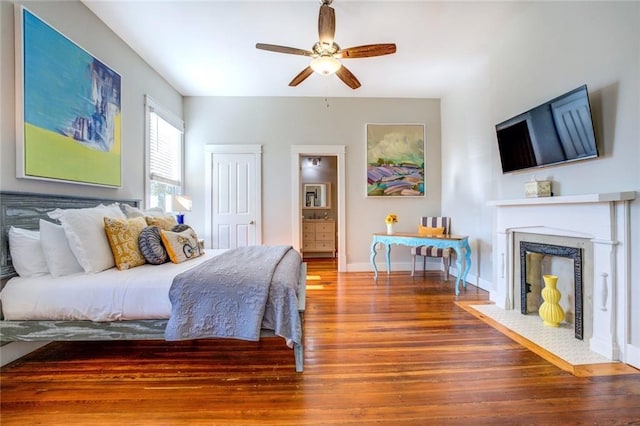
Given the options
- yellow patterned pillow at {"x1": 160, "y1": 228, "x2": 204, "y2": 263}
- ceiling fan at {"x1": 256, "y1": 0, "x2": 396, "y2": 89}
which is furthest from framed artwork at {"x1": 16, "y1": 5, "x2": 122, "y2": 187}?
ceiling fan at {"x1": 256, "y1": 0, "x2": 396, "y2": 89}

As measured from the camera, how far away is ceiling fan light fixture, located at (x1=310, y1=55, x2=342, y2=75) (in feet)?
8.18

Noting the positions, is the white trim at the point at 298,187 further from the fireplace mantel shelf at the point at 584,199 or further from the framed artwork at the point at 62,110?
Result: the fireplace mantel shelf at the point at 584,199

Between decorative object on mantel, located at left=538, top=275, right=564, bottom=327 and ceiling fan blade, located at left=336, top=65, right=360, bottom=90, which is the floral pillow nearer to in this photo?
ceiling fan blade, located at left=336, top=65, right=360, bottom=90

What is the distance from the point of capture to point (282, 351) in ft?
7.02

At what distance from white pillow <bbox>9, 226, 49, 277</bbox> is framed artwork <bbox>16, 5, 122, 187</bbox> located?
1.44 feet

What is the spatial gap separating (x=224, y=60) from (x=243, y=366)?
348 centimetres

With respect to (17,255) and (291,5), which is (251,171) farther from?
(17,255)

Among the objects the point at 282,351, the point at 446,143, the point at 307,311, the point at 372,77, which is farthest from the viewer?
the point at 446,143

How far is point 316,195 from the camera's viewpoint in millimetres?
7141

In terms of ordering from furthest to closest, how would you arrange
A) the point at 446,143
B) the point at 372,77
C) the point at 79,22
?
the point at 446,143 < the point at 372,77 < the point at 79,22

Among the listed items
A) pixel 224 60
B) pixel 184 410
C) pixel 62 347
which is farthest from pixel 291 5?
pixel 62 347

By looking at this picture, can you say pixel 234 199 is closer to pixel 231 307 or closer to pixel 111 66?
pixel 111 66

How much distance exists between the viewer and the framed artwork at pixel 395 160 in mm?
4852

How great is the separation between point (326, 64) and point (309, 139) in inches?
91.7
